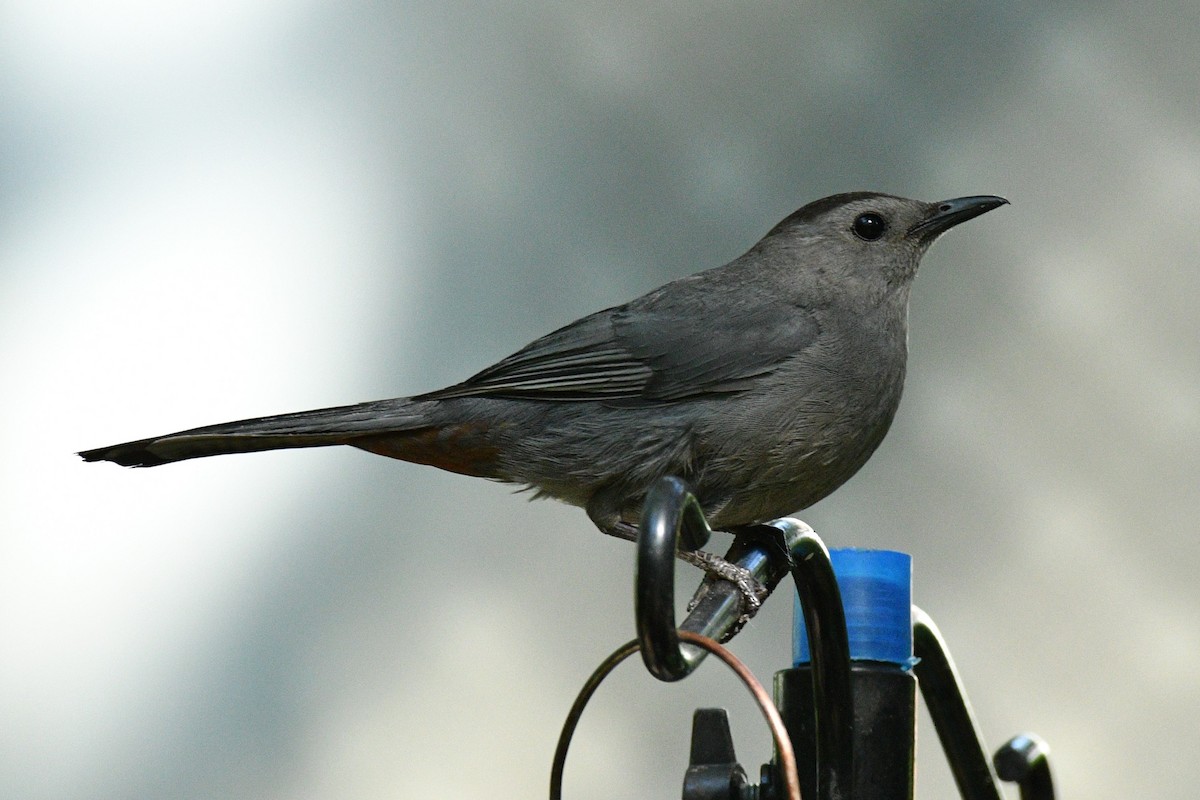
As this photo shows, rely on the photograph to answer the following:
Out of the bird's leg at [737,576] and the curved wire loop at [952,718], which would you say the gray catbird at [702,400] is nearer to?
the bird's leg at [737,576]

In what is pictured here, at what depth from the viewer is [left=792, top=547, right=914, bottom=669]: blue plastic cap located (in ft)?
6.64

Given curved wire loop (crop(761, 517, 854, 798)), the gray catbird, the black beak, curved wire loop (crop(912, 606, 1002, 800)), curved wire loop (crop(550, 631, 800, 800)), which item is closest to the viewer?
curved wire loop (crop(550, 631, 800, 800))

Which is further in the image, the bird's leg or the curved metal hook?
the bird's leg

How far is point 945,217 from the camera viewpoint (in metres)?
3.69

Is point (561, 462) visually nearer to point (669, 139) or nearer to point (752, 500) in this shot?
point (752, 500)

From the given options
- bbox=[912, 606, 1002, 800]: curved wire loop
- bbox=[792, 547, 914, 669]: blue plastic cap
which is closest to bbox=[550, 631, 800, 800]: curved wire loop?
bbox=[792, 547, 914, 669]: blue plastic cap

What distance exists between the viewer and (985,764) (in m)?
2.23

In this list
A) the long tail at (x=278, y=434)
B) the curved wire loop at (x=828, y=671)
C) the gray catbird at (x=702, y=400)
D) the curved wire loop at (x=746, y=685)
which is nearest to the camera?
the curved wire loop at (x=746, y=685)

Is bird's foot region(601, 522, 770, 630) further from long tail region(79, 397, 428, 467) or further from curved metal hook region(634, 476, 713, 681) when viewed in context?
long tail region(79, 397, 428, 467)

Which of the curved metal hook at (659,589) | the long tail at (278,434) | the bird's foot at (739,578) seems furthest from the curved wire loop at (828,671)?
the long tail at (278,434)

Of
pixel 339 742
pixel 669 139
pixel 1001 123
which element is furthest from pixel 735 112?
pixel 339 742

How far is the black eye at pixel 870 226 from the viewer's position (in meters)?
3.74

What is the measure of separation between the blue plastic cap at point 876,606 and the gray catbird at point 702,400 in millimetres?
1068

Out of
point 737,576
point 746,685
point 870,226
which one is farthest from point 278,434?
point 746,685
